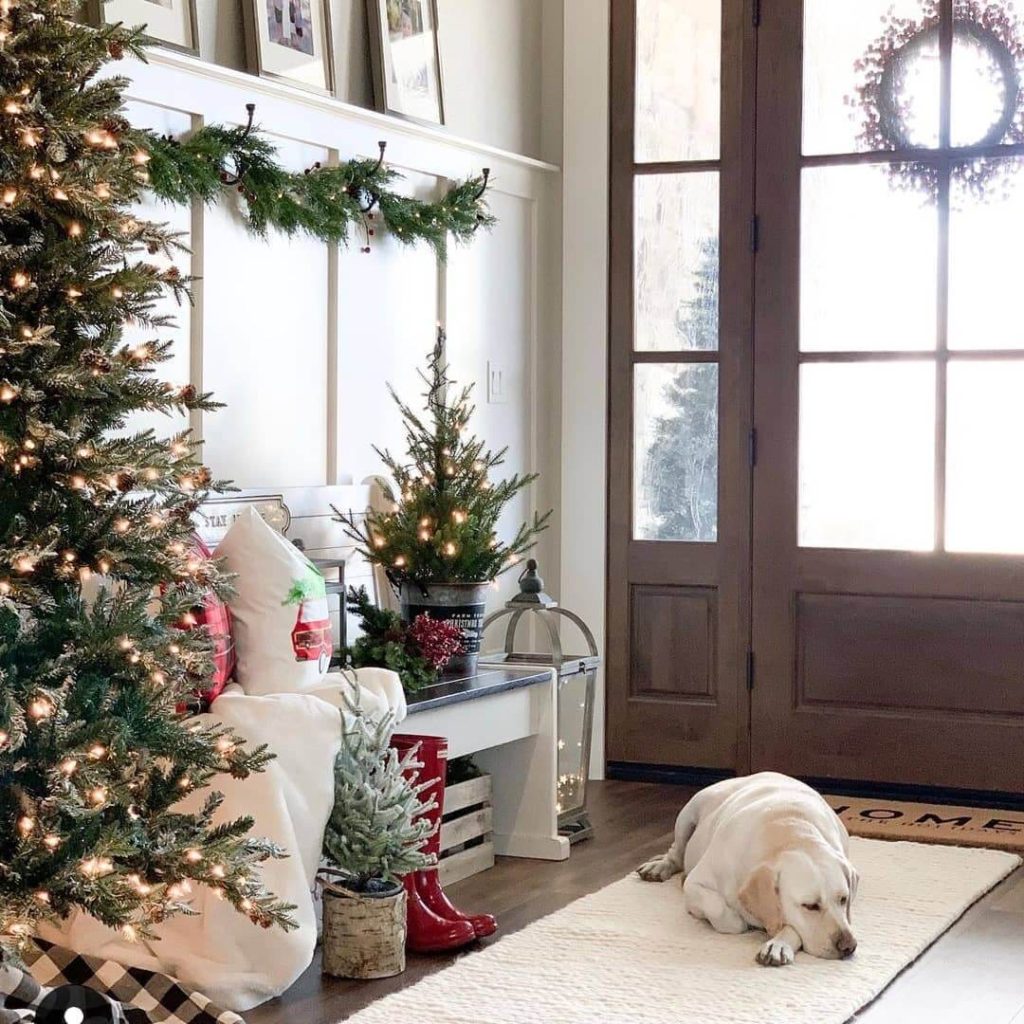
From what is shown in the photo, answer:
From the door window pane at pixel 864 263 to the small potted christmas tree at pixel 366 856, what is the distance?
8.02 ft

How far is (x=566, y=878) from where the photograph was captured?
400cm

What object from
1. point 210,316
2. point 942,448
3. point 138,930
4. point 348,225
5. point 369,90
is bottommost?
point 138,930

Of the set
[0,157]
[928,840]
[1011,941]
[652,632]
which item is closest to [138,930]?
[0,157]

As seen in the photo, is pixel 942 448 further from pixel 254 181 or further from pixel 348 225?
pixel 254 181

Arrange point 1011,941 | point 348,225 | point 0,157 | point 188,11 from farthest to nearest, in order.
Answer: point 348,225, point 188,11, point 1011,941, point 0,157

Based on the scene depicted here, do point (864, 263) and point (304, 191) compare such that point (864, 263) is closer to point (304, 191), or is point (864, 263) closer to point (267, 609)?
point (304, 191)

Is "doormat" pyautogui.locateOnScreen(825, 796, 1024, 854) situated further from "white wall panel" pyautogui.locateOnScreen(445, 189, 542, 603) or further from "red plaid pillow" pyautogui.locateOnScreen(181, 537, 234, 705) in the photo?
"red plaid pillow" pyautogui.locateOnScreen(181, 537, 234, 705)

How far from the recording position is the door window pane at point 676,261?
5.27m

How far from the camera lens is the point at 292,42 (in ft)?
13.7

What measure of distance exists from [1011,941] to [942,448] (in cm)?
186

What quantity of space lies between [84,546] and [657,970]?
4.61 feet

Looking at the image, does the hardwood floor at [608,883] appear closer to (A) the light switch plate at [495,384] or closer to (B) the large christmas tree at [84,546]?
(B) the large christmas tree at [84,546]

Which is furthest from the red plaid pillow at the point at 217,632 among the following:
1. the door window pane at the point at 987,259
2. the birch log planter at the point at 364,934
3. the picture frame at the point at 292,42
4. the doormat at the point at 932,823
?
the door window pane at the point at 987,259

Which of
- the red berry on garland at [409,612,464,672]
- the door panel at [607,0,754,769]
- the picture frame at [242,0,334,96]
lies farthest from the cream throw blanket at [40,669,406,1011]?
the door panel at [607,0,754,769]
